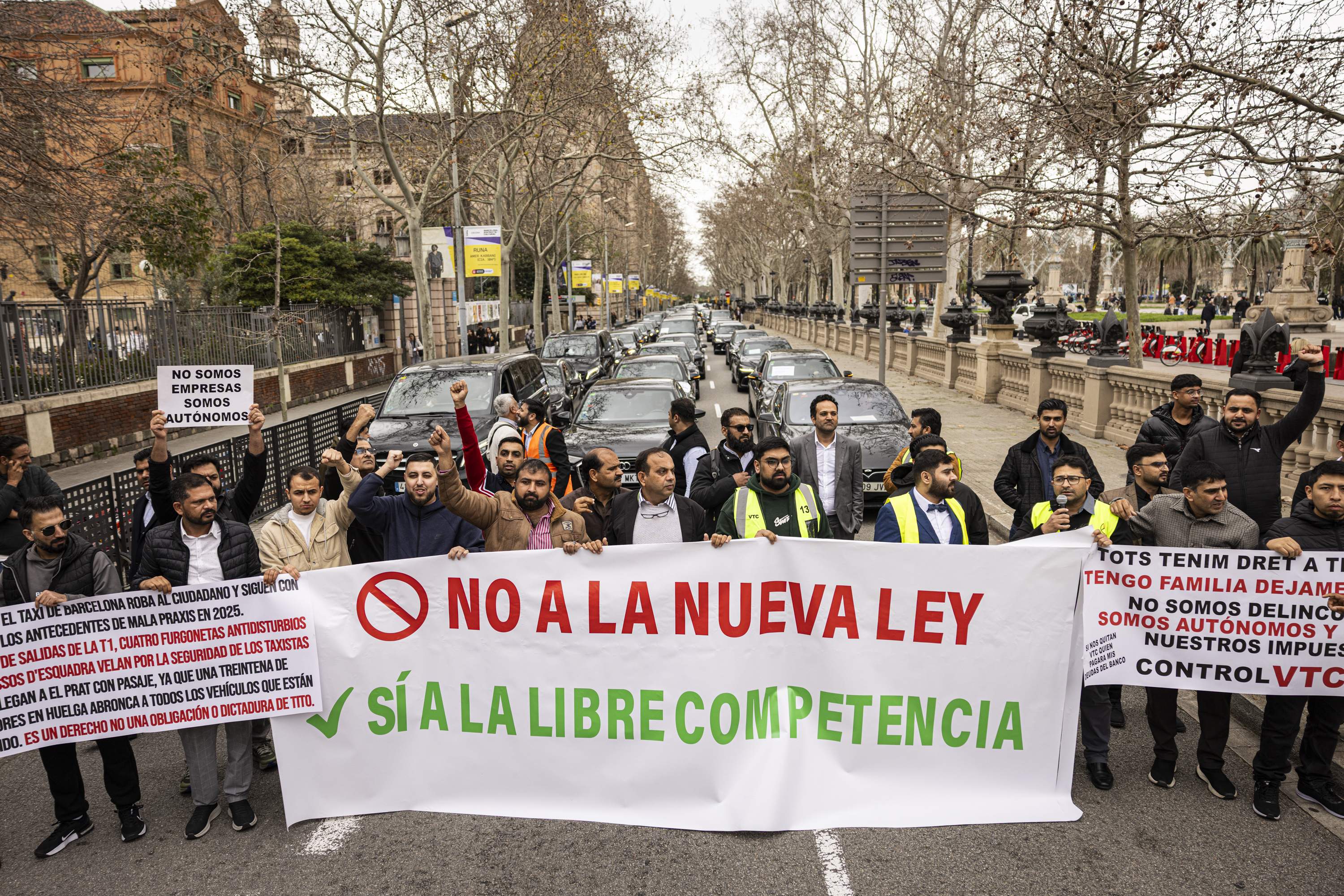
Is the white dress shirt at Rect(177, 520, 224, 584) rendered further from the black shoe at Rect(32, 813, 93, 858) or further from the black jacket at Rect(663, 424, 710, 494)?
the black jacket at Rect(663, 424, 710, 494)

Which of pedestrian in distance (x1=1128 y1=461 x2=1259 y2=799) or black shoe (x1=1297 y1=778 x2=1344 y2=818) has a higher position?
pedestrian in distance (x1=1128 y1=461 x2=1259 y2=799)

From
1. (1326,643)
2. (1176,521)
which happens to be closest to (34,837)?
(1176,521)

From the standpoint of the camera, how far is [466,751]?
4.72 metres

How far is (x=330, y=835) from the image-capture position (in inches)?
179

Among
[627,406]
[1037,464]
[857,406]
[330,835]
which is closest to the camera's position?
[330,835]

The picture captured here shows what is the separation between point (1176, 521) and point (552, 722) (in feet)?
11.1

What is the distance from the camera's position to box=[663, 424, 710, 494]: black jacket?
290 inches

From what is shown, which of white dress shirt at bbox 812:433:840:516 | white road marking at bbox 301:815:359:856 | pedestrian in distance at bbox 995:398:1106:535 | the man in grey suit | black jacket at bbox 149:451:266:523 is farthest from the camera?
white dress shirt at bbox 812:433:840:516

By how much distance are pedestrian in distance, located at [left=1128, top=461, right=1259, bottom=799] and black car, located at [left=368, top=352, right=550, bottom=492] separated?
8.18m

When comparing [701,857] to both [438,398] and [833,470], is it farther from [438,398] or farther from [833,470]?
[438,398]

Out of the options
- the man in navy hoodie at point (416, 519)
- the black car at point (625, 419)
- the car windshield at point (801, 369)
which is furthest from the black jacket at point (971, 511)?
the car windshield at point (801, 369)

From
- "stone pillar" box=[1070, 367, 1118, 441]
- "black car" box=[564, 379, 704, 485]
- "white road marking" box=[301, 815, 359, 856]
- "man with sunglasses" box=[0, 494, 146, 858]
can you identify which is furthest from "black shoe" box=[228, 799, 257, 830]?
"stone pillar" box=[1070, 367, 1118, 441]

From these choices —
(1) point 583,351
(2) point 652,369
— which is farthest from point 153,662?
(1) point 583,351

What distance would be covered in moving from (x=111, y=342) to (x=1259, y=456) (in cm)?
1852
